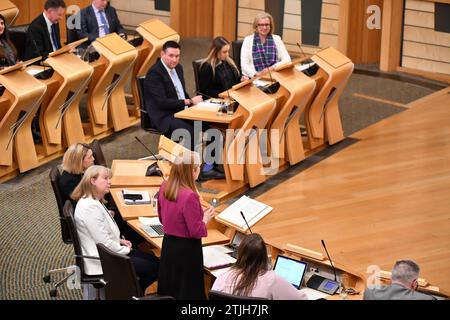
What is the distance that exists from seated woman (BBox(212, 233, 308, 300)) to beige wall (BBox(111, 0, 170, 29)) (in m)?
9.61

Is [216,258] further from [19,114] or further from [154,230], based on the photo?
[19,114]

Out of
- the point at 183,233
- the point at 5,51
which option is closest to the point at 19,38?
the point at 5,51

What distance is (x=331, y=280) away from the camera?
238 inches

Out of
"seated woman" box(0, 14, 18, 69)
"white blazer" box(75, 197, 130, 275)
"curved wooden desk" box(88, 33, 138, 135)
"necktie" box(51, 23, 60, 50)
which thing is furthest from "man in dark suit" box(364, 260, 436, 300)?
"necktie" box(51, 23, 60, 50)

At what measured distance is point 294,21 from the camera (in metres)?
13.5

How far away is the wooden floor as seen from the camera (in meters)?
7.30

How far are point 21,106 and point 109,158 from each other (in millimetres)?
1160

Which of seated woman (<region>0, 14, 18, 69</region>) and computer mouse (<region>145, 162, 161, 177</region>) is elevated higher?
seated woman (<region>0, 14, 18, 69</region>)

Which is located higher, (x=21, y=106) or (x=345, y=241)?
(x=21, y=106)

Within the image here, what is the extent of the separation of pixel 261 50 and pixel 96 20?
87.5 inches

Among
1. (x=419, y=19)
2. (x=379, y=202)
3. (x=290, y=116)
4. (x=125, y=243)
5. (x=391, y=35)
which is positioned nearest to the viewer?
(x=125, y=243)

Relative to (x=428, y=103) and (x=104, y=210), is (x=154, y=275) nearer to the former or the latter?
(x=104, y=210)

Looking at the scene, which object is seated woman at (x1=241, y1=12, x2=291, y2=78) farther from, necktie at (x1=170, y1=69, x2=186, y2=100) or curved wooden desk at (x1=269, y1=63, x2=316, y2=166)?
necktie at (x1=170, y1=69, x2=186, y2=100)
